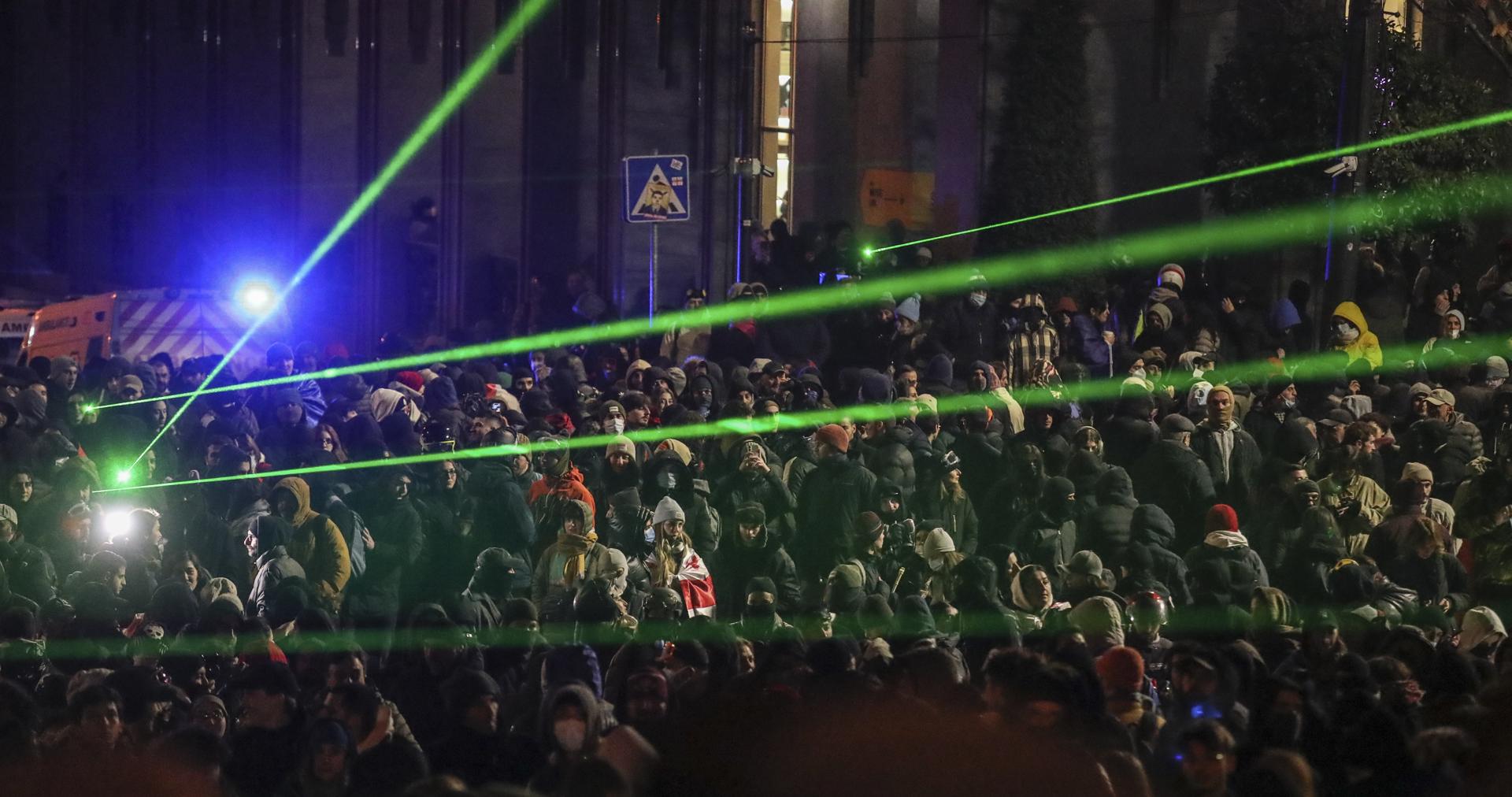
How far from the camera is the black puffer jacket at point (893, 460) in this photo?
1177 cm

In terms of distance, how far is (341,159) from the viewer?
24.0m

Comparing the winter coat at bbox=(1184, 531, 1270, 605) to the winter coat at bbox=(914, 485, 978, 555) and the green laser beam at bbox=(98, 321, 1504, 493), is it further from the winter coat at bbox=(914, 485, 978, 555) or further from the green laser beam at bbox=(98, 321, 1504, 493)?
the green laser beam at bbox=(98, 321, 1504, 493)

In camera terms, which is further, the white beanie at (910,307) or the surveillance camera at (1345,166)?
the white beanie at (910,307)

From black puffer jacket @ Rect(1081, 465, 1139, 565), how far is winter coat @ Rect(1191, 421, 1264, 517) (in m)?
1.15

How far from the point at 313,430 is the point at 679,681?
5195mm

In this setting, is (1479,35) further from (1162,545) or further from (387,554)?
(387,554)

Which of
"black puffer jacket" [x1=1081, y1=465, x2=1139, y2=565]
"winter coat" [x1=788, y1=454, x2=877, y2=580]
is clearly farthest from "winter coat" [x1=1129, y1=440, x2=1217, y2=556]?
"winter coat" [x1=788, y1=454, x2=877, y2=580]

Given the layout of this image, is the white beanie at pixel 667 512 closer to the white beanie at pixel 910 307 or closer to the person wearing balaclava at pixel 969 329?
the person wearing balaclava at pixel 969 329

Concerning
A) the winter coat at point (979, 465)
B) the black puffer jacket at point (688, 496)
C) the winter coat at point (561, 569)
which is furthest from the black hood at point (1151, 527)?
the winter coat at point (561, 569)

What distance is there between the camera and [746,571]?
1073cm

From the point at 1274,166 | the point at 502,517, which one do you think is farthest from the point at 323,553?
the point at 1274,166

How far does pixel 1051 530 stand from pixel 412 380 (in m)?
7.01

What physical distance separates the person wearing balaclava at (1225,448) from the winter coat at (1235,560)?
2.17m

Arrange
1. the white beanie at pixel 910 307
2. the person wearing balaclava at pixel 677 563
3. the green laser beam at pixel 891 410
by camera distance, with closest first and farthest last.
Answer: the person wearing balaclava at pixel 677 563 → the green laser beam at pixel 891 410 → the white beanie at pixel 910 307
